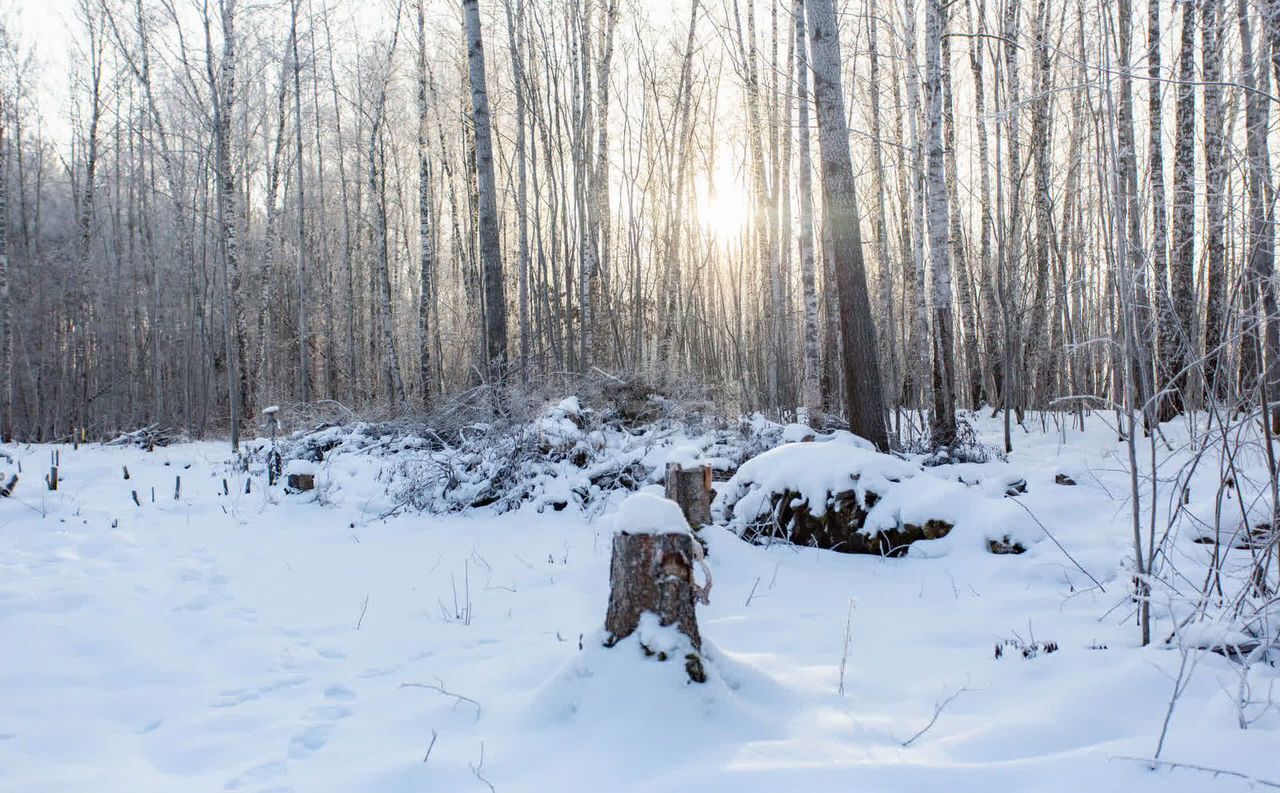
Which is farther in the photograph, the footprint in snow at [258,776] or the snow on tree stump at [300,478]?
the snow on tree stump at [300,478]

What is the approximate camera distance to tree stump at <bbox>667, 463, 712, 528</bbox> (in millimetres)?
4824

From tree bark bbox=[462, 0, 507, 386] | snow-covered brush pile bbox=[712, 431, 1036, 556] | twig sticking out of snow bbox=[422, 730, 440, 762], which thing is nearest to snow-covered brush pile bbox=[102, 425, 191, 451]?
tree bark bbox=[462, 0, 507, 386]

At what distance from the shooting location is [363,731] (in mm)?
2383

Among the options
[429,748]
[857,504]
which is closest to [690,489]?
[857,504]

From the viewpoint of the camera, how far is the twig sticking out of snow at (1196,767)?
1655mm

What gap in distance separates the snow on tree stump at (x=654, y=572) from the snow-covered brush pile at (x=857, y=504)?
2.69 m

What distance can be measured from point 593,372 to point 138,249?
24237mm

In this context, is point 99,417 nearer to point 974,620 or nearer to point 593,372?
point 593,372

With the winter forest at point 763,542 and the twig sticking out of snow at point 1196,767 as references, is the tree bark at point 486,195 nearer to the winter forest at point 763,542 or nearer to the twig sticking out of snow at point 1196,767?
the winter forest at point 763,542

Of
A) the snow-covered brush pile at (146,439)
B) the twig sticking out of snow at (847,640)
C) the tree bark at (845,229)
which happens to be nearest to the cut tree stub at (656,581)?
the twig sticking out of snow at (847,640)

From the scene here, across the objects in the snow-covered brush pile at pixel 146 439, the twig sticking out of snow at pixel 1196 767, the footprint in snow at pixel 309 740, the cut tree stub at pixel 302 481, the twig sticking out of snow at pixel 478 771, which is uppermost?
the snow-covered brush pile at pixel 146 439

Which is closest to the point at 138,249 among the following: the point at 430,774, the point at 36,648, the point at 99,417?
the point at 99,417

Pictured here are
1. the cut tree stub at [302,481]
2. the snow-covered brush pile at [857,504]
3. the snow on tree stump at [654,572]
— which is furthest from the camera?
the cut tree stub at [302,481]

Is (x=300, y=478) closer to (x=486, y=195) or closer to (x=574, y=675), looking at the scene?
(x=486, y=195)
